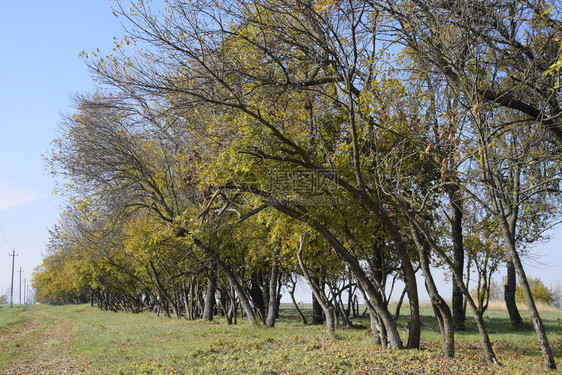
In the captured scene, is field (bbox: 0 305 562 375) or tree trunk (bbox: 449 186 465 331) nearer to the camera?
field (bbox: 0 305 562 375)

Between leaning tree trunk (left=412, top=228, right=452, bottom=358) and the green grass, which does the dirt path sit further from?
the green grass

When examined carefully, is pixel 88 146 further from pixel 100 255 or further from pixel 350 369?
pixel 100 255

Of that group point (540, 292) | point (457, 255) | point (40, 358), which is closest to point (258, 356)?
point (40, 358)

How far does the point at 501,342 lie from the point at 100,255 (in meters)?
28.0

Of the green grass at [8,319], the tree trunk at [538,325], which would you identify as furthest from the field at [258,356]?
the green grass at [8,319]

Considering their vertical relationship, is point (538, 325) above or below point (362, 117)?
below

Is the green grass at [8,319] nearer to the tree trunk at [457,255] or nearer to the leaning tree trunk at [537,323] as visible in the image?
the tree trunk at [457,255]

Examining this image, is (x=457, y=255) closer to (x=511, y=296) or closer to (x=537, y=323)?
(x=511, y=296)

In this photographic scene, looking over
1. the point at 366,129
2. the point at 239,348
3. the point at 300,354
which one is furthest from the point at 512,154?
the point at 239,348

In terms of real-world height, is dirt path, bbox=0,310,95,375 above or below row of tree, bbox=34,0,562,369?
below

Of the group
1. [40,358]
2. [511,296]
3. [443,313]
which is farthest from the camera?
[511,296]

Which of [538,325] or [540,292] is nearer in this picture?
[538,325]

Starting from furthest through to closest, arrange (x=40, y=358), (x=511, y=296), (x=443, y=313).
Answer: (x=511, y=296)
(x=40, y=358)
(x=443, y=313)

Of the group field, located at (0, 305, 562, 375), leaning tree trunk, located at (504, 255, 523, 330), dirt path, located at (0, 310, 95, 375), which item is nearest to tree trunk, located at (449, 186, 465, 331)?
field, located at (0, 305, 562, 375)
